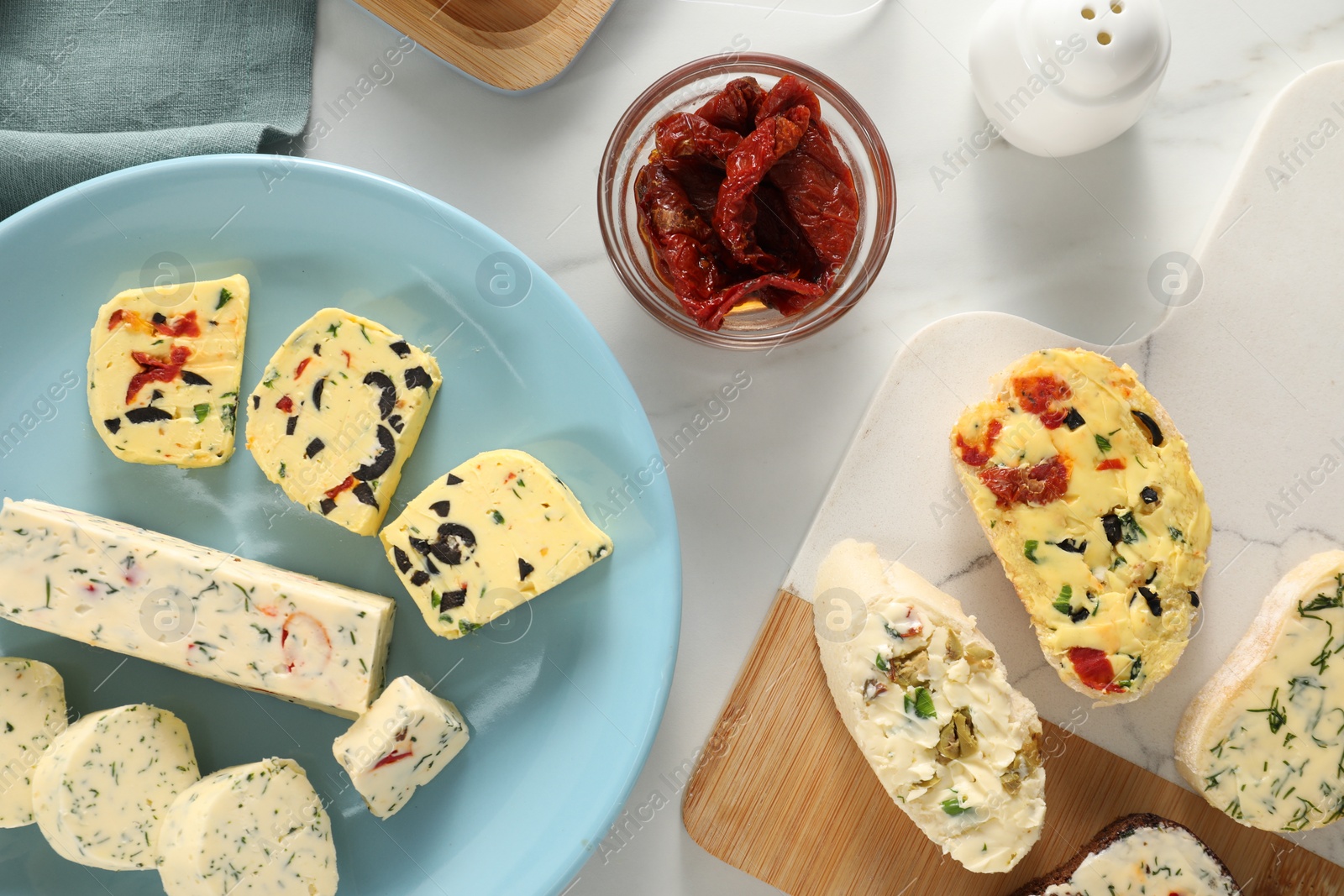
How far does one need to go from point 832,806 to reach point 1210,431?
166cm

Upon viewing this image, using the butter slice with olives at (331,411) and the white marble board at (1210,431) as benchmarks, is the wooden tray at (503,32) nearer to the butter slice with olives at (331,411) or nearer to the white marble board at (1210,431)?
the butter slice with olives at (331,411)

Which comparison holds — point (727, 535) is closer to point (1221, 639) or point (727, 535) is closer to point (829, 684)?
point (829, 684)

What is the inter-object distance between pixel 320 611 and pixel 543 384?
892 millimetres

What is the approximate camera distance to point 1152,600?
8.11 ft

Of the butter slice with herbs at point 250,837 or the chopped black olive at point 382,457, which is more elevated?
the chopped black olive at point 382,457

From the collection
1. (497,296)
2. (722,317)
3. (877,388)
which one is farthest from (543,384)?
(877,388)

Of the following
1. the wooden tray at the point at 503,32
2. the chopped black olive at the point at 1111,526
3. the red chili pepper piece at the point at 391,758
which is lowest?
the red chili pepper piece at the point at 391,758

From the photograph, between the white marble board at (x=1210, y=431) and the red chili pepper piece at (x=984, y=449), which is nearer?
the red chili pepper piece at (x=984, y=449)

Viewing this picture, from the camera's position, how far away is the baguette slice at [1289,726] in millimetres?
2537

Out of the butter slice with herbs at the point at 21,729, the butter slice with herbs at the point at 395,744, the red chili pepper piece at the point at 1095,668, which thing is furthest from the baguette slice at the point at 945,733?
the butter slice with herbs at the point at 21,729

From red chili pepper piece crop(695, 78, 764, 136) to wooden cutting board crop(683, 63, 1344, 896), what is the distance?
0.85 m

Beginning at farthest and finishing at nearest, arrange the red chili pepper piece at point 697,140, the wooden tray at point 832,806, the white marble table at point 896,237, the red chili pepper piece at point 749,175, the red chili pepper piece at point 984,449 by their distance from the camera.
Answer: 1. the white marble table at point 896,237
2. the wooden tray at point 832,806
3. the red chili pepper piece at point 984,449
4. the red chili pepper piece at point 697,140
5. the red chili pepper piece at point 749,175

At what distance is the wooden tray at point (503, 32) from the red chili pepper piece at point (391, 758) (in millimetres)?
2011

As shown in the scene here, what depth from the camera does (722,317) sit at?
237 cm
